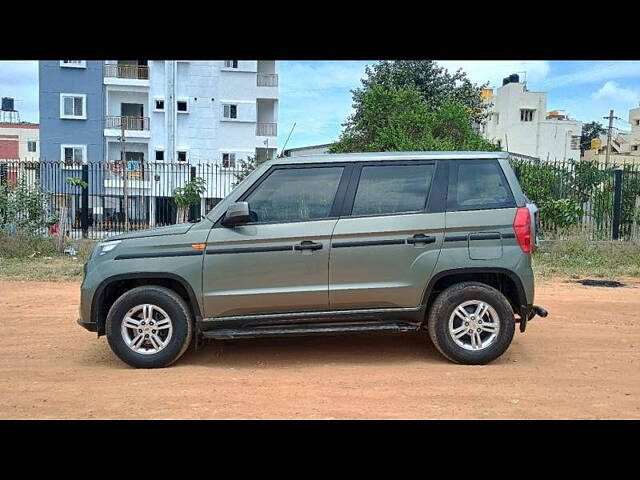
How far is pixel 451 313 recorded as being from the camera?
230 inches

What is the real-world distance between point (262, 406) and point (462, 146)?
48.4ft

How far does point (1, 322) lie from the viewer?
797cm

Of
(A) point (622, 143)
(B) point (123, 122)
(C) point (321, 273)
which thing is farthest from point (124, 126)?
(A) point (622, 143)

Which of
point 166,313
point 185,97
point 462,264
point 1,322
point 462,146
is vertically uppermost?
point 185,97

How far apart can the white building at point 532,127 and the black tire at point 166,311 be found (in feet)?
149

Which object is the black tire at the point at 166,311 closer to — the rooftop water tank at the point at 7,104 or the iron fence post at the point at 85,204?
the iron fence post at the point at 85,204

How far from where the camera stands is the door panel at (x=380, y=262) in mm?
5828

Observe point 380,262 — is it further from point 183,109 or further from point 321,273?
point 183,109

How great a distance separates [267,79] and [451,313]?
3318cm

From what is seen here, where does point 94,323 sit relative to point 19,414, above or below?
above

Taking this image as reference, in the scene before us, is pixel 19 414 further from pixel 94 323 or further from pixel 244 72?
pixel 244 72

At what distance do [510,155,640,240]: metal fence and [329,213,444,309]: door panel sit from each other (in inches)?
400

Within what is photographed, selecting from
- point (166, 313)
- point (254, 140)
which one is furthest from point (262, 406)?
point (254, 140)

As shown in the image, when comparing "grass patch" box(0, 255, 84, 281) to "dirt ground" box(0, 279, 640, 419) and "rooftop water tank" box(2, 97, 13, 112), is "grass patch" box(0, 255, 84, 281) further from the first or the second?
"rooftop water tank" box(2, 97, 13, 112)
